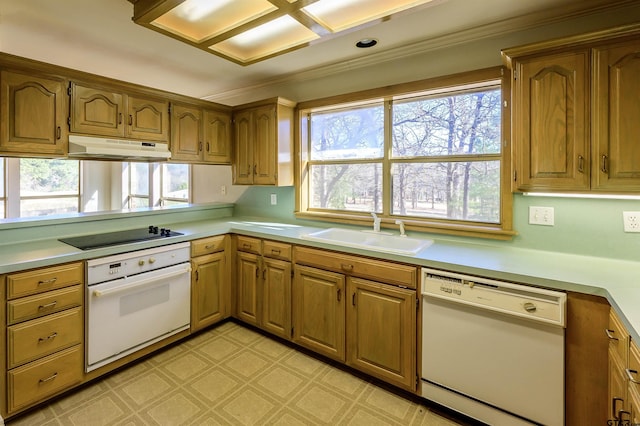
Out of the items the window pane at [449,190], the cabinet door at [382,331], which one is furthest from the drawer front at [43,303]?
the window pane at [449,190]

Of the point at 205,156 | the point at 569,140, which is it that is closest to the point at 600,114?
the point at 569,140

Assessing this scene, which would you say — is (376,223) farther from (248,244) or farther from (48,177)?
(48,177)

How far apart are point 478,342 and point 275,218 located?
7.63 feet

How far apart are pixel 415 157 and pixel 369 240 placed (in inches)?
31.1

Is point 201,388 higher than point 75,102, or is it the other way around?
point 75,102

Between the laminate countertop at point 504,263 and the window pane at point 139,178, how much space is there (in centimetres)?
387

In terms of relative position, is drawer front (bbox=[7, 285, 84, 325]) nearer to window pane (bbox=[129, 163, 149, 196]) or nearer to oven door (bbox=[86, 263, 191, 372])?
oven door (bbox=[86, 263, 191, 372])

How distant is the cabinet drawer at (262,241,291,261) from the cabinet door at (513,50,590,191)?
5.51ft

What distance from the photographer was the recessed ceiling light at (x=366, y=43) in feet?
7.75

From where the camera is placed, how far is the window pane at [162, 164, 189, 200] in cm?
490

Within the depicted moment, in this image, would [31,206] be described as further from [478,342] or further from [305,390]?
[478,342]

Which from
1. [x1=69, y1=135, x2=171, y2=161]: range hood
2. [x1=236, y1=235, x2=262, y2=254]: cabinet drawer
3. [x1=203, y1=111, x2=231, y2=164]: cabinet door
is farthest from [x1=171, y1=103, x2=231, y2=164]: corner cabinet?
[x1=236, y1=235, x2=262, y2=254]: cabinet drawer

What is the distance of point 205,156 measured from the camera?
3.21 meters

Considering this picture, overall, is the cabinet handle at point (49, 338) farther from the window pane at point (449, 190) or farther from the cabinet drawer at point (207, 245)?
the window pane at point (449, 190)
